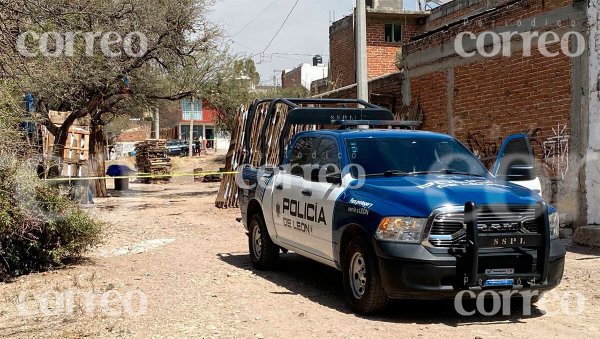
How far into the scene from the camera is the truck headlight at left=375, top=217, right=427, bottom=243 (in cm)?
601

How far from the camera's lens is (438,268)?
5.90 metres

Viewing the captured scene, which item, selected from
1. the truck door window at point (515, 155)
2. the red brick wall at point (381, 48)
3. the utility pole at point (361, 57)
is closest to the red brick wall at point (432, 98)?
the utility pole at point (361, 57)

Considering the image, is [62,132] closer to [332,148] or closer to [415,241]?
[332,148]

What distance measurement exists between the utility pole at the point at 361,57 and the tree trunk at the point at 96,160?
13.2 m

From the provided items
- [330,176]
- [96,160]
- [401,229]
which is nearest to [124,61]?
[96,160]

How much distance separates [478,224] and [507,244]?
34 cm

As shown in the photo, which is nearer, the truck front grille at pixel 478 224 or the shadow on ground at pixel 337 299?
the truck front grille at pixel 478 224

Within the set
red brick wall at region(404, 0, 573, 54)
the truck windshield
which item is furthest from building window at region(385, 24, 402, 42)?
the truck windshield

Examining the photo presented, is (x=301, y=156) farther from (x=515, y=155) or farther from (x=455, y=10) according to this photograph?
(x=455, y=10)

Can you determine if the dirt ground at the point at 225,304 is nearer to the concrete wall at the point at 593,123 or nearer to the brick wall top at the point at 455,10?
the concrete wall at the point at 593,123

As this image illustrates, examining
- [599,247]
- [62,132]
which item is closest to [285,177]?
[599,247]

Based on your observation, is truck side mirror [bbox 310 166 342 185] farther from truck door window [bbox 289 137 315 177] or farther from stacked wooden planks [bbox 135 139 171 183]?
stacked wooden planks [bbox 135 139 171 183]

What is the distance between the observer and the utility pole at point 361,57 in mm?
13848

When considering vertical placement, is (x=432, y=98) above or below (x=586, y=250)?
above
